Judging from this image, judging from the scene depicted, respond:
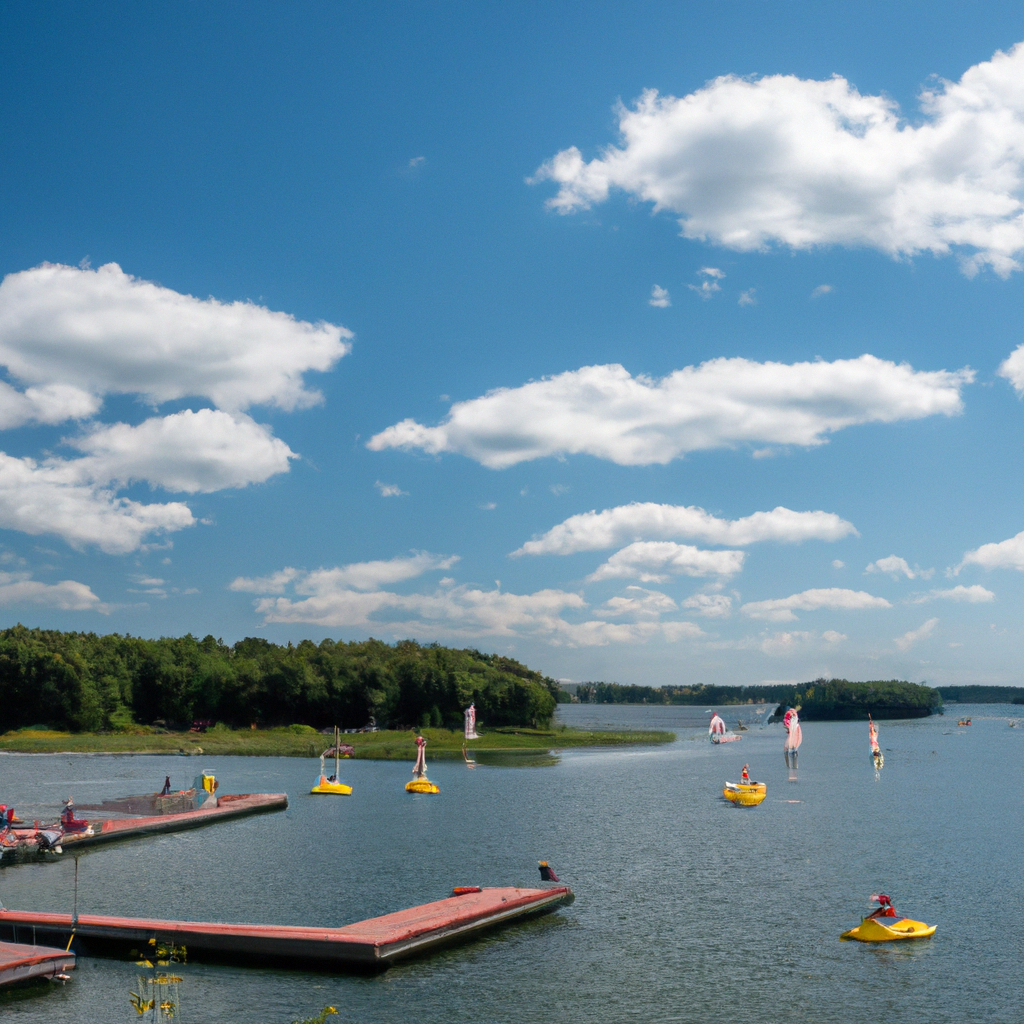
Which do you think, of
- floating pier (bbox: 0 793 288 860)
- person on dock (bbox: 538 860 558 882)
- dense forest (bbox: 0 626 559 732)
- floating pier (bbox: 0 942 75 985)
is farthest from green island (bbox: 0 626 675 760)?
floating pier (bbox: 0 942 75 985)

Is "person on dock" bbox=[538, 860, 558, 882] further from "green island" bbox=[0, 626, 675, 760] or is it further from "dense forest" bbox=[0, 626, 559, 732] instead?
"dense forest" bbox=[0, 626, 559, 732]

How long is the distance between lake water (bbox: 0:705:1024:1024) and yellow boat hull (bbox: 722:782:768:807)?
1415mm

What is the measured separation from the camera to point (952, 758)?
5556 inches

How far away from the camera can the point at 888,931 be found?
37.6m

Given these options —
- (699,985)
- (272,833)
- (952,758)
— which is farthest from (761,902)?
(952,758)

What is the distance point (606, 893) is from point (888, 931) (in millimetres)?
13863

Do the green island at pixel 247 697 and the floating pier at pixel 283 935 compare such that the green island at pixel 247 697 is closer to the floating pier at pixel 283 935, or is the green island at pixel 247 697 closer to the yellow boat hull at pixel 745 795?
the yellow boat hull at pixel 745 795

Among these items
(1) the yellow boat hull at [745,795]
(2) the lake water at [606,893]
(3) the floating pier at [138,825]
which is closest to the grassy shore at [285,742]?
(2) the lake water at [606,893]

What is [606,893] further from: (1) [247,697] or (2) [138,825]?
(1) [247,697]

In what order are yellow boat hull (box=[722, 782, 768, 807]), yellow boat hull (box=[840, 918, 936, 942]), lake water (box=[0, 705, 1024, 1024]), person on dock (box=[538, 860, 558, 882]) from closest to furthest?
1. lake water (box=[0, 705, 1024, 1024])
2. yellow boat hull (box=[840, 918, 936, 942])
3. person on dock (box=[538, 860, 558, 882])
4. yellow boat hull (box=[722, 782, 768, 807])

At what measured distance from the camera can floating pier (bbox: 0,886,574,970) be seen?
111 feet

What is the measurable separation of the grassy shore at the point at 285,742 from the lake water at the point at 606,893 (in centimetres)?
4691

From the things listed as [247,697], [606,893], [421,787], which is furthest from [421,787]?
[247,697]

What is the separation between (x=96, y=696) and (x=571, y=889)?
147 meters
